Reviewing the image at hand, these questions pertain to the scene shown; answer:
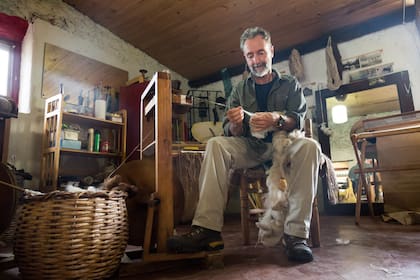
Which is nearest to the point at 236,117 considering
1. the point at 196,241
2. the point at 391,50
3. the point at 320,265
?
the point at 196,241

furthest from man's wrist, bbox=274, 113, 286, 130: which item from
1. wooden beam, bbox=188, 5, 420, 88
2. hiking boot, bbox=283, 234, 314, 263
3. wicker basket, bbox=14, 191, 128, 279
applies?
wooden beam, bbox=188, 5, 420, 88

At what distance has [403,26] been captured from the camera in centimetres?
280

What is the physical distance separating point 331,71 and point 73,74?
268cm

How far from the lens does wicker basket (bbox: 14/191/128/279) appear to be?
853mm

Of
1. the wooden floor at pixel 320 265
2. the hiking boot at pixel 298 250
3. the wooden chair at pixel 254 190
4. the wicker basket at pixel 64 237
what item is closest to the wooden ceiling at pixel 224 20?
the wooden chair at pixel 254 190

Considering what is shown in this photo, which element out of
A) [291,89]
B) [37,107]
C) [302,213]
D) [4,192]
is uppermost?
[37,107]

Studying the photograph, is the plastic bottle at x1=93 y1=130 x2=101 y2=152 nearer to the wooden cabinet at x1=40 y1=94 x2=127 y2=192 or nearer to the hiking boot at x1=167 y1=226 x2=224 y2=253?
the wooden cabinet at x1=40 y1=94 x2=127 y2=192

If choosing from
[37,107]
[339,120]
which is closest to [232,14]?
[339,120]

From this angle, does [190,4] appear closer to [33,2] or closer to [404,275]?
[33,2]

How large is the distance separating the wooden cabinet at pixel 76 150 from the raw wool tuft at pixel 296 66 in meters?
1.92

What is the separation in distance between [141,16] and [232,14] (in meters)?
0.95

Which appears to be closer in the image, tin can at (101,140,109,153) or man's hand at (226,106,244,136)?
man's hand at (226,106,244,136)

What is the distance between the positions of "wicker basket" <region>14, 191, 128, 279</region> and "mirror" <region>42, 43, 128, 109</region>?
7.16 ft

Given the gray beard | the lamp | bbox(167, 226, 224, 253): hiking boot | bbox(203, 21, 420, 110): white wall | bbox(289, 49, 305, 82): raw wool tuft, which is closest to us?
bbox(167, 226, 224, 253): hiking boot
